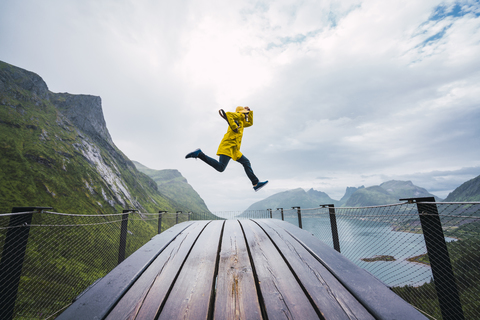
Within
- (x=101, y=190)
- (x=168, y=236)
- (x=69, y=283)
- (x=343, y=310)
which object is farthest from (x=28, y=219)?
(x=101, y=190)

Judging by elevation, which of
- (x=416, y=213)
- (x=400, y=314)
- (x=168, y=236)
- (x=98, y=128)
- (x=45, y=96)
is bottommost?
(x=400, y=314)

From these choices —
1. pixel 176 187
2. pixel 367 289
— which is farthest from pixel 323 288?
pixel 176 187

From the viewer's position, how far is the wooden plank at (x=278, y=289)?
1.20 m

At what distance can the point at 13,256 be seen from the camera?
184cm

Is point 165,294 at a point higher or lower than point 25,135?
lower

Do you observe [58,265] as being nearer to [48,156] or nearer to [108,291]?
[108,291]

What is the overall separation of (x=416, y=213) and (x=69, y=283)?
2427 centimetres

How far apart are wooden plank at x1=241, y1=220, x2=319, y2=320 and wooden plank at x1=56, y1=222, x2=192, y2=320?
104 cm

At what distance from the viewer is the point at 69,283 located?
54.0 feet

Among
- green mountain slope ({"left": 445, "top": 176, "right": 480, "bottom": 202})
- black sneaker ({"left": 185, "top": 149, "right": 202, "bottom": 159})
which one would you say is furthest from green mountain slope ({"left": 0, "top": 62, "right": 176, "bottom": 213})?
green mountain slope ({"left": 445, "top": 176, "right": 480, "bottom": 202})

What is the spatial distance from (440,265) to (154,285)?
2.66m

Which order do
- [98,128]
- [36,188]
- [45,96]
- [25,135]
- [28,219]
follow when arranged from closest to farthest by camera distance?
[28,219], [36,188], [25,135], [45,96], [98,128]

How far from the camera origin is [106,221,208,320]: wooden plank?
120 cm

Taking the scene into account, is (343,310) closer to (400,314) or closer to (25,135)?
(400,314)
